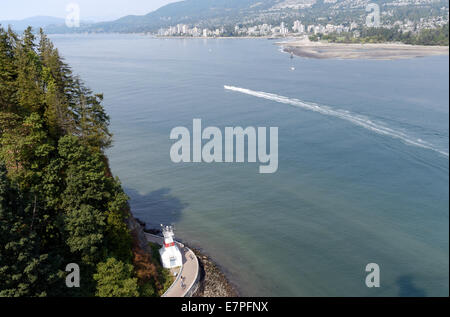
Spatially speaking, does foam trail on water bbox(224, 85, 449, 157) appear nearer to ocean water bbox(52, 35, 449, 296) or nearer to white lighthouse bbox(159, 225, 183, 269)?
ocean water bbox(52, 35, 449, 296)

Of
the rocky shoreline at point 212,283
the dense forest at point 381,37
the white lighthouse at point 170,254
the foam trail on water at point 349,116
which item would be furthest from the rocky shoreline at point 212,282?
the dense forest at point 381,37

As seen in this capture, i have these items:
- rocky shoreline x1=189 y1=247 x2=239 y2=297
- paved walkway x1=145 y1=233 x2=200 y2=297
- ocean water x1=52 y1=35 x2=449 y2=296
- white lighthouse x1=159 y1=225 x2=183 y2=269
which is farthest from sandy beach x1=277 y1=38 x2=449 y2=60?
white lighthouse x1=159 y1=225 x2=183 y2=269

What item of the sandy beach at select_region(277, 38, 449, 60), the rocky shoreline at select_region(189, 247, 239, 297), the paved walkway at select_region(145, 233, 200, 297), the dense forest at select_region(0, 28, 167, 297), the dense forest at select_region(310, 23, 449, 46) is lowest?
the rocky shoreline at select_region(189, 247, 239, 297)

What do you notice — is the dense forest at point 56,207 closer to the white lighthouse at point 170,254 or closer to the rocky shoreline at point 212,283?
the white lighthouse at point 170,254

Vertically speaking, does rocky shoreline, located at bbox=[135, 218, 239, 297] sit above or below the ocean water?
below

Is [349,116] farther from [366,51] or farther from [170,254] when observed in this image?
[366,51]
